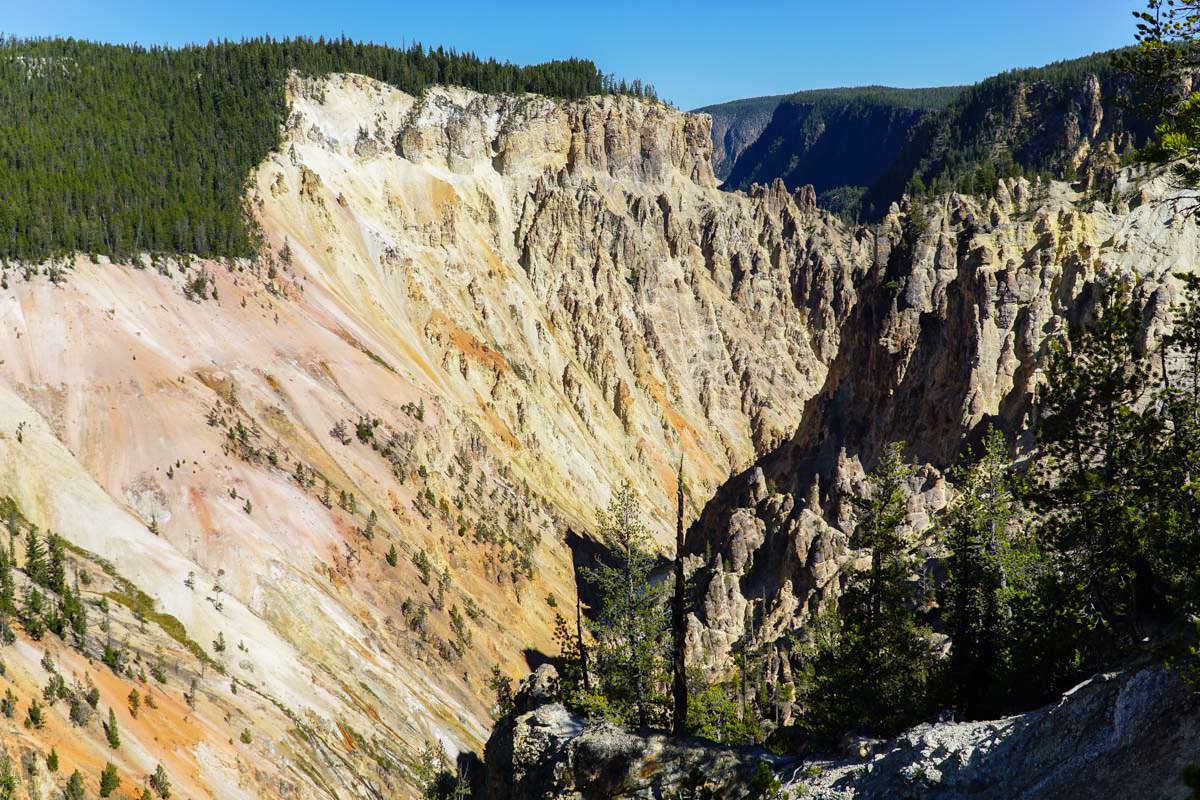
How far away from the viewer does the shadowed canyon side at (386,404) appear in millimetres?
47750

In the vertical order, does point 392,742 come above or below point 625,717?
below

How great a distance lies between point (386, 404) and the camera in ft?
258

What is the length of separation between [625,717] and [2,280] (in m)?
52.1

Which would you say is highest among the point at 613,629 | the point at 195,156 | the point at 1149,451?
the point at 195,156

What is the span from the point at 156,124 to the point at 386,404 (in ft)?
138

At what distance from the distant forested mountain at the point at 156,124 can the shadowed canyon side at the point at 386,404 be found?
3397 millimetres

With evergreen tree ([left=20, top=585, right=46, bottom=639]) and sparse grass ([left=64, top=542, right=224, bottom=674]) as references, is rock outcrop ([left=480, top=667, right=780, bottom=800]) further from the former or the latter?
sparse grass ([left=64, top=542, right=224, bottom=674])

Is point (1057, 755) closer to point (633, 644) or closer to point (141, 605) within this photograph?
point (633, 644)

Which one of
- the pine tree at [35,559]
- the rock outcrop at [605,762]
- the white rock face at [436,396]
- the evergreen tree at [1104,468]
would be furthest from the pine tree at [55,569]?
the evergreen tree at [1104,468]

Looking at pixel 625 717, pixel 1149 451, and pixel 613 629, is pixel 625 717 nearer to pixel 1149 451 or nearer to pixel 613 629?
pixel 613 629

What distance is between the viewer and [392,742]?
49.4 m

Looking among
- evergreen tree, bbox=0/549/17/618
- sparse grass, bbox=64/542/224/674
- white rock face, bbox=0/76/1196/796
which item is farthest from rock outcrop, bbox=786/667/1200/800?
sparse grass, bbox=64/542/224/674

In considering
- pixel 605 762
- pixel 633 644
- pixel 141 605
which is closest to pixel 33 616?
pixel 141 605

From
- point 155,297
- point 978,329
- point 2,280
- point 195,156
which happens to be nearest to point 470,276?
point 195,156
